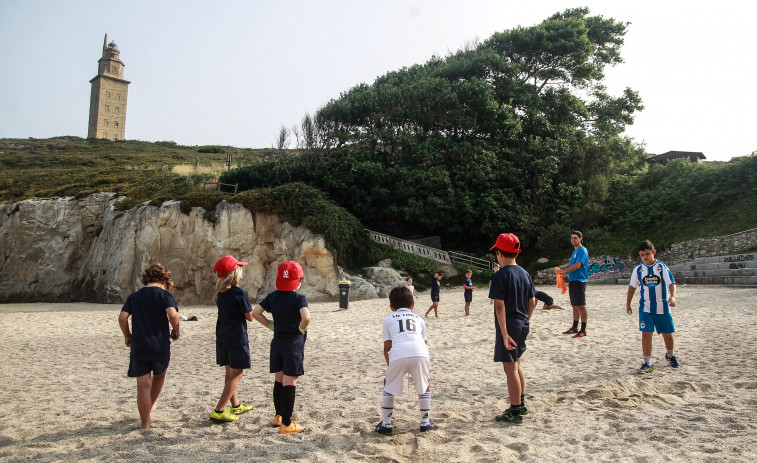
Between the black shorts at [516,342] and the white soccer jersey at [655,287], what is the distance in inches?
108

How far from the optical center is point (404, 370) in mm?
4355

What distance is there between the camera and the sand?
400cm

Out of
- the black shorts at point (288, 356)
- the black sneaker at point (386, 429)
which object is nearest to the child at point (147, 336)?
the black shorts at point (288, 356)

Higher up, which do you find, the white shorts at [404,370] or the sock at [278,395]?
the white shorts at [404,370]

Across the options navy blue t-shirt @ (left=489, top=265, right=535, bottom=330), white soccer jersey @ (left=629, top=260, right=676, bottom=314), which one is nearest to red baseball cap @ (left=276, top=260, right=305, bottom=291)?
navy blue t-shirt @ (left=489, top=265, right=535, bottom=330)

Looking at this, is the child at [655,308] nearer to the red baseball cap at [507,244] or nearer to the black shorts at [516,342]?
the black shorts at [516,342]

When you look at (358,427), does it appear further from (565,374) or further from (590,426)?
(565,374)

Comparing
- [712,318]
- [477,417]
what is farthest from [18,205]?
[712,318]

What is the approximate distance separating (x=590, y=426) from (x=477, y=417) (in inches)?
42.7

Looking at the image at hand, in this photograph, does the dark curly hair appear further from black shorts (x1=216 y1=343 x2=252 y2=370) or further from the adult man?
the adult man

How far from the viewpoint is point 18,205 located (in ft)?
83.4

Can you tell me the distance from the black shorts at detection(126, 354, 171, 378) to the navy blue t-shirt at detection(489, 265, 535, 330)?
339 cm

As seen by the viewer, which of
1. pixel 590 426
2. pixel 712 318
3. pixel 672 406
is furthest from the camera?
pixel 712 318

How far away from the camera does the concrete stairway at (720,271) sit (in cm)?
1617
